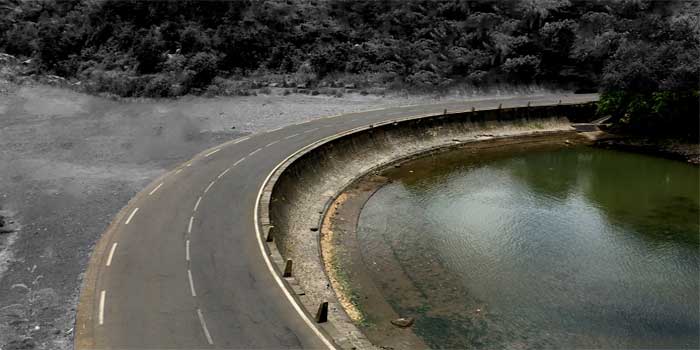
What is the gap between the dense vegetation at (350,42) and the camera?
63969 millimetres

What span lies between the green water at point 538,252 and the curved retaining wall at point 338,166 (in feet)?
10.7

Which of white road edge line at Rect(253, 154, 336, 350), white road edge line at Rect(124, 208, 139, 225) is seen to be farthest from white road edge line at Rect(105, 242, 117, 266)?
white road edge line at Rect(253, 154, 336, 350)

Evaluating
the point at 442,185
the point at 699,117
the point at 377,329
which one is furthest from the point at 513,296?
the point at 699,117

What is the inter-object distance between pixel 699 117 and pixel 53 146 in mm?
62499

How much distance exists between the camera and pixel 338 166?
47.2m

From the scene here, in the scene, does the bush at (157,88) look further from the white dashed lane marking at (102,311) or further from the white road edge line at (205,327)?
the white road edge line at (205,327)

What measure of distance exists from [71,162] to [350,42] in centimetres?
4410

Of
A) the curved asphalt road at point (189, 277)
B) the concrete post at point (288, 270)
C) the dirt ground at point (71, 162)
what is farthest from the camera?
the concrete post at point (288, 270)

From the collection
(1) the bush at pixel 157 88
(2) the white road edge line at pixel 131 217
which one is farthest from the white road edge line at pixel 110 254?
(1) the bush at pixel 157 88

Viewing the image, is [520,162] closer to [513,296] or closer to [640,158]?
[640,158]

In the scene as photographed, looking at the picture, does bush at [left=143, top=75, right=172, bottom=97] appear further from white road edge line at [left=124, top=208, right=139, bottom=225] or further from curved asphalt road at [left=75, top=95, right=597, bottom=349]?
white road edge line at [left=124, top=208, right=139, bottom=225]

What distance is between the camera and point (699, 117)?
2340 inches

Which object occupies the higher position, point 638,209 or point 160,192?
point 160,192

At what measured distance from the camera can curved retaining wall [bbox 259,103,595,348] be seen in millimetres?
28125
